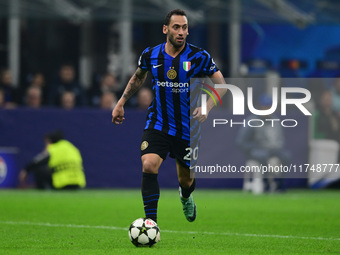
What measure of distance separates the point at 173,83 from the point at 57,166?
9001 mm

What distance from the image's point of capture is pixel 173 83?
8.52m

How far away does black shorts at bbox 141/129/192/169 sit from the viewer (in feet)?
27.4

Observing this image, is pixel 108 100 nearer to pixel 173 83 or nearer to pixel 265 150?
pixel 265 150

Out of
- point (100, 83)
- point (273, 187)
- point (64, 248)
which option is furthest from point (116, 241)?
point (100, 83)

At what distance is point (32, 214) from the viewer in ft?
39.2

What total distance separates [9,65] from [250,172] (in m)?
6.42

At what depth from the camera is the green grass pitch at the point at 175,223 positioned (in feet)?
26.4

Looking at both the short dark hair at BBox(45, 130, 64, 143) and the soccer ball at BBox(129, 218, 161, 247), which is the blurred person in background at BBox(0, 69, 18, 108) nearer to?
the short dark hair at BBox(45, 130, 64, 143)

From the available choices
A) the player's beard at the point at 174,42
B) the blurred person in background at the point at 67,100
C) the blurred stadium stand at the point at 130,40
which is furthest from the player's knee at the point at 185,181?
the blurred person in background at the point at 67,100

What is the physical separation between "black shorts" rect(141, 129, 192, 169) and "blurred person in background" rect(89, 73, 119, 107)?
379 inches

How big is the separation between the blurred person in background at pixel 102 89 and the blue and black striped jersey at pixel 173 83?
9.72 m

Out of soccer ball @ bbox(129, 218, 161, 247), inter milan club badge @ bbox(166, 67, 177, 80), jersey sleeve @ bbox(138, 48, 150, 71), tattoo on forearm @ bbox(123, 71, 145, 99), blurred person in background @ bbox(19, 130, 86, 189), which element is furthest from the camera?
blurred person in background @ bbox(19, 130, 86, 189)

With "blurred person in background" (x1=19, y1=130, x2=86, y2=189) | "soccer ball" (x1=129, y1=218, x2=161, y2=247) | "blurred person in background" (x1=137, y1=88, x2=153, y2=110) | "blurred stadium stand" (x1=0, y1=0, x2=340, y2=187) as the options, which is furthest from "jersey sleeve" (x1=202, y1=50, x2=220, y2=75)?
"blurred person in background" (x1=137, y1=88, x2=153, y2=110)

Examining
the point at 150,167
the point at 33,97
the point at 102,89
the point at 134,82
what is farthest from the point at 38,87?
the point at 150,167
